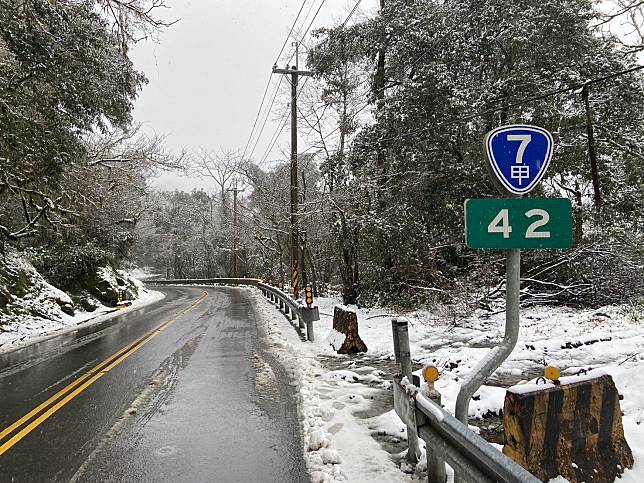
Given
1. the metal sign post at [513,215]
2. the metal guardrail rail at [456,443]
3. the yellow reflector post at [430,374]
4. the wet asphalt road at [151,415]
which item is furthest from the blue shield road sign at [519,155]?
the wet asphalt road at [151,415]

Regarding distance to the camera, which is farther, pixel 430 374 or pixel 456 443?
pixel 430 374

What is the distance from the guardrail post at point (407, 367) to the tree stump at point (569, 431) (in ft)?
2.81

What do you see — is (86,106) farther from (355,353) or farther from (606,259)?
(606,259)

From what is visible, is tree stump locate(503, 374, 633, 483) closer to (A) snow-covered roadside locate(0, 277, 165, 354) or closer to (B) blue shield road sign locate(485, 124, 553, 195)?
(B) blue shield road sign locate(485, 124, 553, 195)

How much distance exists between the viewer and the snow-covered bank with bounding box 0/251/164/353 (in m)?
13.9

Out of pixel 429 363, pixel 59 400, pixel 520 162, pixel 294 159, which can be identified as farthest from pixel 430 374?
pixel 294 159

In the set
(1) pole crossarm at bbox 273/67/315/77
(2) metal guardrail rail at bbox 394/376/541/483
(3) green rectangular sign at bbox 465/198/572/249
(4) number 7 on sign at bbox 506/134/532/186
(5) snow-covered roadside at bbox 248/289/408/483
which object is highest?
(1) pole crossarm at bbox 273/67/315/77

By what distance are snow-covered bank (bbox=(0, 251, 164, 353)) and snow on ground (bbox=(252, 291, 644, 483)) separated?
24.3 ft

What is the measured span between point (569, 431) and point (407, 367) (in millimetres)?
1458

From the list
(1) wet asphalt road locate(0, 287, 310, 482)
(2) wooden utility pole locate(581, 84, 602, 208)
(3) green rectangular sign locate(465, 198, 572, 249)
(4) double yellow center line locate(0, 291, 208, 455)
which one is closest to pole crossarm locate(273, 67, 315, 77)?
(2) wooden utility pole locate(581, 84, 602, 208)

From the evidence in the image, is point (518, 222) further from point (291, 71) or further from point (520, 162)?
point (291, 71)

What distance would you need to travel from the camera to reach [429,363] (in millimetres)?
7953

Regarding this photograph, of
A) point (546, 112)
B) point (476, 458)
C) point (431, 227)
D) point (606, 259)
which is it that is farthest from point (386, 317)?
point (476, 458)

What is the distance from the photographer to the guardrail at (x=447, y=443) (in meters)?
2.42
